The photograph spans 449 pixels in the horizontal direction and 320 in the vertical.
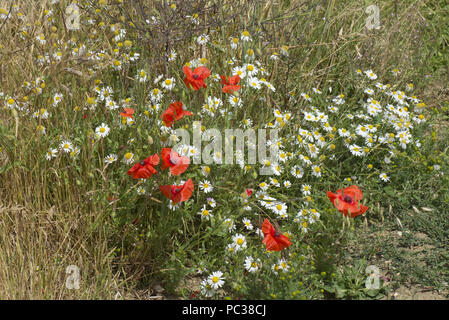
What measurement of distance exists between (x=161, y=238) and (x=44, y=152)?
2.51 feet

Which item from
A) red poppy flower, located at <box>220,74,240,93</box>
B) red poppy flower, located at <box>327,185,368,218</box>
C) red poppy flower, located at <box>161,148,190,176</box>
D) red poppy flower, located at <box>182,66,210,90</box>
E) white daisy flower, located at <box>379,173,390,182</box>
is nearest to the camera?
red poppy flower, located at <box>161,148,190,176</box>

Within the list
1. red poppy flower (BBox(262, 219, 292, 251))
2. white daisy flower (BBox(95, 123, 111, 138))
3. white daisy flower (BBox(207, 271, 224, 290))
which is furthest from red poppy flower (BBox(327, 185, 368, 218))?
white daisy flower (BBox(95, 123, 111, 138))

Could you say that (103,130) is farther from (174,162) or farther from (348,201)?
(348,201)

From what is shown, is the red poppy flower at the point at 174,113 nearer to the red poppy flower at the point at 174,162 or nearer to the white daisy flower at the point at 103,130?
the red poppy flower at the point at 174,162

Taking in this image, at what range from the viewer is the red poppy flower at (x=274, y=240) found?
6.74ft

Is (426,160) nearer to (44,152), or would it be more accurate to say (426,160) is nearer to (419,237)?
(419,237)

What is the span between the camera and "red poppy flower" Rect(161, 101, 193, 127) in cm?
215

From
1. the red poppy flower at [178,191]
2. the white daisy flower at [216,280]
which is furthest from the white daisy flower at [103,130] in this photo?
the white daisy flower at [216,280]

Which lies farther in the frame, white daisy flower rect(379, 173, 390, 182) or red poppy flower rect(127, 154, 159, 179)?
white daisy flower rect(379, 173, 390, 182)

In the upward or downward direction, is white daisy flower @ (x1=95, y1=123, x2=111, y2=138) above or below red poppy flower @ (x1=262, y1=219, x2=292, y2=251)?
above

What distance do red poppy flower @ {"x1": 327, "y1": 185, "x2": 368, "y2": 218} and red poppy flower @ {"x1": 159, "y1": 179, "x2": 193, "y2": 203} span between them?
2.13ft

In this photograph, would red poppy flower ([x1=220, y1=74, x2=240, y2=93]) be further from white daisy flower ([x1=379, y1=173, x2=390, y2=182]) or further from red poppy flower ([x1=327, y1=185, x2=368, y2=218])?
white daisy flower ([x1=379, y1=173, x2=390, y2=182])
